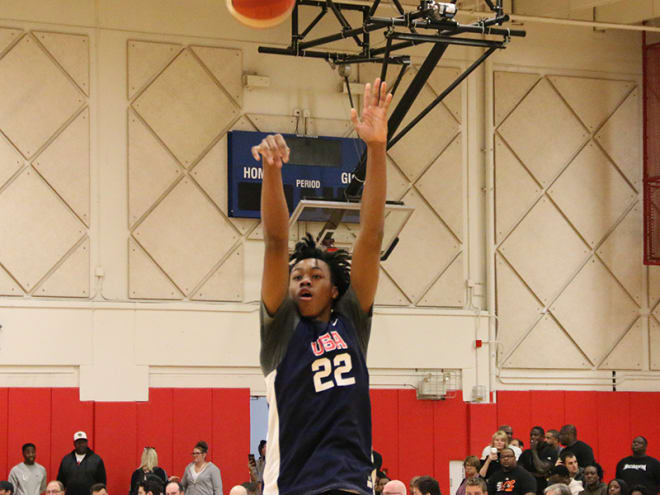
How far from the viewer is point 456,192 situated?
1730cm

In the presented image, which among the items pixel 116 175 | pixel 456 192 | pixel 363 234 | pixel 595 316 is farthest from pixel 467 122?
pixel 363 234

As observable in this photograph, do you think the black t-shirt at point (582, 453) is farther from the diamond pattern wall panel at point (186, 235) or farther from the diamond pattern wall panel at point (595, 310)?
the diamond pattern wall panel at point (186, 235)

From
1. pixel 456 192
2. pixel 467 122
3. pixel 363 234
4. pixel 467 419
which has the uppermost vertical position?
pixel 467 122

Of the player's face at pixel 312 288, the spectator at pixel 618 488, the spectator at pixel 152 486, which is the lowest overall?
the spectator at pixel 152 486

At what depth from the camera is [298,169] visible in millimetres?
16516

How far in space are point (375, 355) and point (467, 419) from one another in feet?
5.75

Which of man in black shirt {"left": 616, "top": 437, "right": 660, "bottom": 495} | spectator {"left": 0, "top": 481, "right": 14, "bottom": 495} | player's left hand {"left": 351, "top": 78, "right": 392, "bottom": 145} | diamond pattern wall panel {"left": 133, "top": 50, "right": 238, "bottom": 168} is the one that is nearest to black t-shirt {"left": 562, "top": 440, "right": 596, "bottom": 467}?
man in black shirt {"left": 616, "top": 437, "right": 660, "bottom": 495}

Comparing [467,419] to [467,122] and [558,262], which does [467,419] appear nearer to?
[558,262]

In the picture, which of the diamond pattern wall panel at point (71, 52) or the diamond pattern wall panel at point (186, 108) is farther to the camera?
the diamond pattern wall panel at point (186, 108)

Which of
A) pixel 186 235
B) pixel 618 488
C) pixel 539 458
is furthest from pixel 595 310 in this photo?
pixel 186 235

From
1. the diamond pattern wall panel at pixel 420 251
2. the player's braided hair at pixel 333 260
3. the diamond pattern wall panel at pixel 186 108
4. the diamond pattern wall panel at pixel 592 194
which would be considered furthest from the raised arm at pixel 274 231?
the diamond pattern wall panel at pixel 592 194

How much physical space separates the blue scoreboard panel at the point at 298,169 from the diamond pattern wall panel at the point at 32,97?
2.35 m

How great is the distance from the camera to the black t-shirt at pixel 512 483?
12.8 meters

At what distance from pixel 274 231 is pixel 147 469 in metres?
11.0
